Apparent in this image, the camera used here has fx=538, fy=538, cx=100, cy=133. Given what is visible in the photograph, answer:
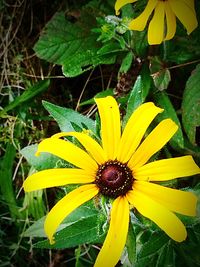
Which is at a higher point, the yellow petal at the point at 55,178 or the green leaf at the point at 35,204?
the yellow petal at the point at 55,178

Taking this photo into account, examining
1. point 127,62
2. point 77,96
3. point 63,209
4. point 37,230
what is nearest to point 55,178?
point 63,209

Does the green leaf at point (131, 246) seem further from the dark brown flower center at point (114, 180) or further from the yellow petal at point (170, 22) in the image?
the yellow petal at point (170, 22)

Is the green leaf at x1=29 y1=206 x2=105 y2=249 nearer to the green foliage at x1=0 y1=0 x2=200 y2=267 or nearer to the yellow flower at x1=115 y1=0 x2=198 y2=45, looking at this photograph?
the green foliage at x1=0 y1=0 x2=200 y2=267

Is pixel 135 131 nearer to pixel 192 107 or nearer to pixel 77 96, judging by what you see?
pixel 192 107

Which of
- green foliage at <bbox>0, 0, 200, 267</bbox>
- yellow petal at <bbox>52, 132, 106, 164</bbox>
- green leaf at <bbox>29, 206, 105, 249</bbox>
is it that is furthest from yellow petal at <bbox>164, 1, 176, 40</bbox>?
green leaf at <bbox>29, 206, 105, 249</bbox>

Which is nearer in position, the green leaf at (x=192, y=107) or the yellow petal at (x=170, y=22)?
the yellow petal at (x=170, y=22)

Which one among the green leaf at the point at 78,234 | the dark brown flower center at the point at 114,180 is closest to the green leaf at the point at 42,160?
the green leaf at the point at 78,234

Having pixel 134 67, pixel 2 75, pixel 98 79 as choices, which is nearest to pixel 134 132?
pixel 134 67
